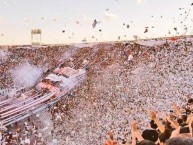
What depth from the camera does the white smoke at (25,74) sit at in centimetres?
2088

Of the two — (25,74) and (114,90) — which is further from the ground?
(25,74)

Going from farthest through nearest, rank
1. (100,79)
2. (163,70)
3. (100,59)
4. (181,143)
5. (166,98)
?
(100,59), (100,79), (163,70), (166,98), (181,143)

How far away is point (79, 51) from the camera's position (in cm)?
2208

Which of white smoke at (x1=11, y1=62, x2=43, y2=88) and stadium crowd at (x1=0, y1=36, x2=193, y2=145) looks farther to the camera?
white smoke at (x1=11, y1=62, x2=43, y2=88)

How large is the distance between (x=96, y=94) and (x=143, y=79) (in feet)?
6.74

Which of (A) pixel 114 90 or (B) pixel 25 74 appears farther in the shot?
(B) pixel 25 74

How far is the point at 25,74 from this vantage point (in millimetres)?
21391

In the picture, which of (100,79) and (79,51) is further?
(79,51)

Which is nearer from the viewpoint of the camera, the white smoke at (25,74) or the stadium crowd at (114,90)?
the stadium crowd at (114,90)

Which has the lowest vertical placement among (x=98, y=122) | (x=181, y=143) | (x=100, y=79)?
(x=98, y=122)

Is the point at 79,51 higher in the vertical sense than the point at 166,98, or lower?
higher

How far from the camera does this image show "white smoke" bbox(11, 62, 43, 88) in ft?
68.5

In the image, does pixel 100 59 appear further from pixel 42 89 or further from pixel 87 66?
pixel 42 89

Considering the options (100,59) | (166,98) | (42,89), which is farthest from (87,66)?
(166,98)
